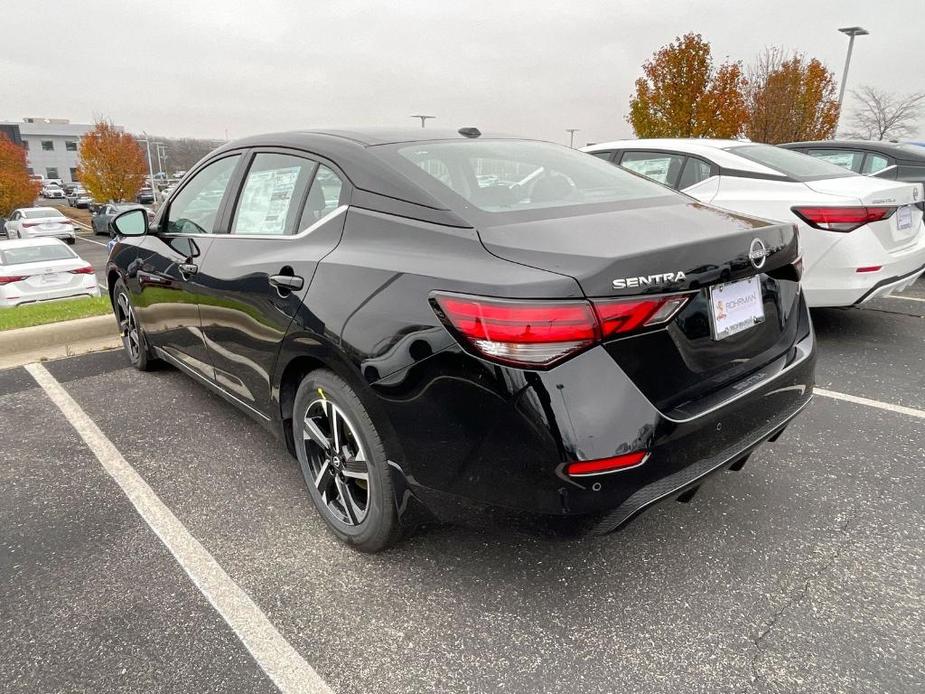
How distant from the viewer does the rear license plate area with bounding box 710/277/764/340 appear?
6.44 ft

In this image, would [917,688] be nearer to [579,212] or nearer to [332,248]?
[579,212]

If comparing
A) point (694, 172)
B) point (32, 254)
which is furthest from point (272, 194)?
point (32, 254)

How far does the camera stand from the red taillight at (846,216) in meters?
4.18

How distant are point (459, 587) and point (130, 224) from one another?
121 inches

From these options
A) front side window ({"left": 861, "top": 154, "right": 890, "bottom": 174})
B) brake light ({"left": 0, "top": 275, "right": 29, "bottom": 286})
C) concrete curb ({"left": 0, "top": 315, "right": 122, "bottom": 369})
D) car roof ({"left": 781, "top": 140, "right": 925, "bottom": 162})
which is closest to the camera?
concrete curb ({"left": 0, "top": 315, "right": 122, "bottom": 369})

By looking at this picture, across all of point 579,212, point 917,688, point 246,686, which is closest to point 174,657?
point 246,686

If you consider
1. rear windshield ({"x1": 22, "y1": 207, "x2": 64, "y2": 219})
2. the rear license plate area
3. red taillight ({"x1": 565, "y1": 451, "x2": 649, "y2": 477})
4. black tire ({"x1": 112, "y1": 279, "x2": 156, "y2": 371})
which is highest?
the rear license plate area

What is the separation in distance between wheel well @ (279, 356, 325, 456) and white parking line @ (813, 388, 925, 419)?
3.16 m

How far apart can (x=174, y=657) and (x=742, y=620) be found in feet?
5.91

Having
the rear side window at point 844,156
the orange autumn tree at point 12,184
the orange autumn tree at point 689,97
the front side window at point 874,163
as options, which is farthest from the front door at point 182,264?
the orange autumn tree at point 12,184

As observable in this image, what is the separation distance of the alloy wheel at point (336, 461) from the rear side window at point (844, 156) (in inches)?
306

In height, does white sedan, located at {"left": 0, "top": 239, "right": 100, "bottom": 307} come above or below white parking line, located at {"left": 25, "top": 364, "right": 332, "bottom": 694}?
below

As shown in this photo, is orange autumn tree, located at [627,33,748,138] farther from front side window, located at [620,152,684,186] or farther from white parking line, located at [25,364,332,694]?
white parking line, located at [25,364,332,694]

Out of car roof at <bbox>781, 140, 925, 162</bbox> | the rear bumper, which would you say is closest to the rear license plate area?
the rear bumper
